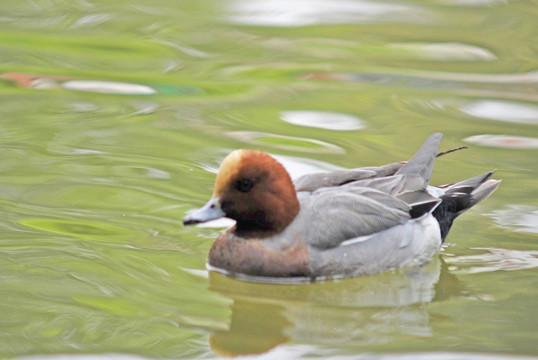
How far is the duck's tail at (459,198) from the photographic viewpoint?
25.8ft

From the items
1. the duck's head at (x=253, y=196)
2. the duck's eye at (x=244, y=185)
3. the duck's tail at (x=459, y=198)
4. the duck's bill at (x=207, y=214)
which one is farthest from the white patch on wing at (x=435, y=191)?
the duck's bill at (x=207, y=214)

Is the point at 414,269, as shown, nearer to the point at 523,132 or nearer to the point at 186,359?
the point at 186,359

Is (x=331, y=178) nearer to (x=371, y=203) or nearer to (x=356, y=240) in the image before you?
(x=371, y=203)

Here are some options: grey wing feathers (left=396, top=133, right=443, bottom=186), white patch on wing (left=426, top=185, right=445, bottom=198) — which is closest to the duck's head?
grey wing feathers (left=396, top=133, right=443, bottom=186)

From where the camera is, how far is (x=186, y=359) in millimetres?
5781

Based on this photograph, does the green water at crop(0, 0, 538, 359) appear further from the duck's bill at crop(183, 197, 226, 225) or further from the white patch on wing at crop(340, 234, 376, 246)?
the duck's bill at crop(183, 197, 226, 225)

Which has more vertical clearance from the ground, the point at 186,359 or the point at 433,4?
the point at 433,4

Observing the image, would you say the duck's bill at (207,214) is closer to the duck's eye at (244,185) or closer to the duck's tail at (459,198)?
the duck's eye at (244,185)

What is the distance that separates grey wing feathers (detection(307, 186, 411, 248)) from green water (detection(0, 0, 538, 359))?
356 mm

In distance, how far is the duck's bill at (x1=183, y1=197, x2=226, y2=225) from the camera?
6867mm

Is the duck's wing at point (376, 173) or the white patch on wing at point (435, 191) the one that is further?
the white patch on wing at point (435, 191)

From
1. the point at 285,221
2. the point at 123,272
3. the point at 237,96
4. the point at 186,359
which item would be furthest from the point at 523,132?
the point at 186,359

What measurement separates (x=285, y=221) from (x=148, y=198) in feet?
5.63

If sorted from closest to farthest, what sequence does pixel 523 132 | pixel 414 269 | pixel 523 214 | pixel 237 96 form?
pixel 414 269, pixel 523 214, pixel 523 132, pixel 237 96
